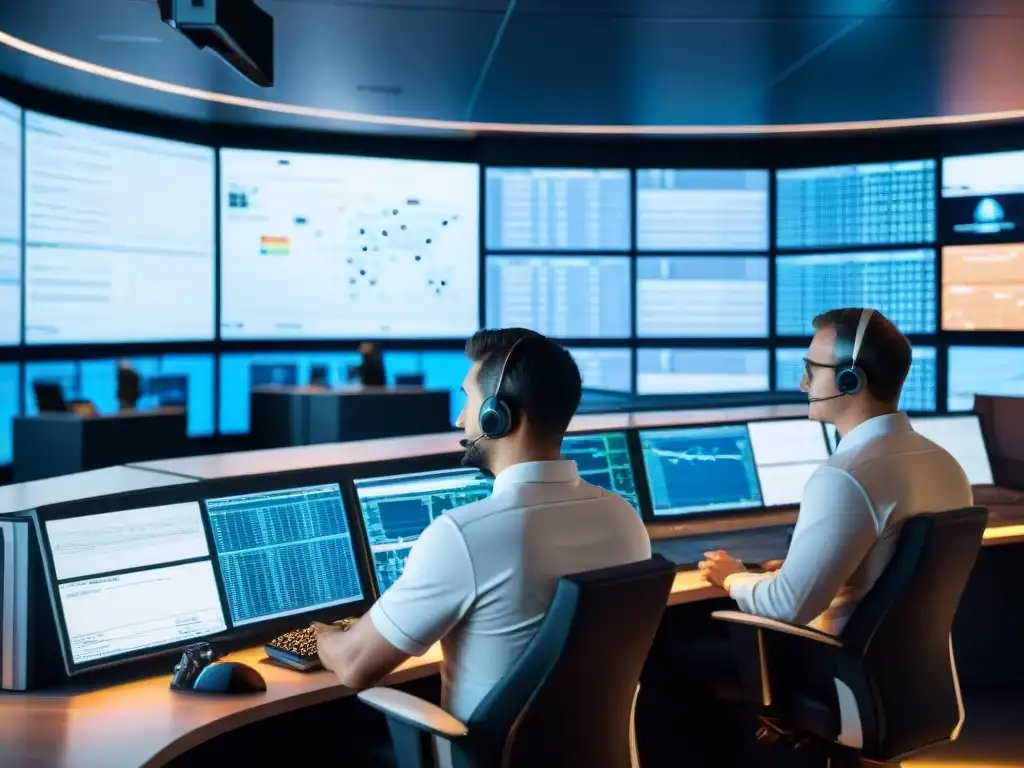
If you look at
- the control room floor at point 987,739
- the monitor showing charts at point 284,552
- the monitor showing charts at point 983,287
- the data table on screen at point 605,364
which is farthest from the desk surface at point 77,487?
the monitor showing charts at point 983,287

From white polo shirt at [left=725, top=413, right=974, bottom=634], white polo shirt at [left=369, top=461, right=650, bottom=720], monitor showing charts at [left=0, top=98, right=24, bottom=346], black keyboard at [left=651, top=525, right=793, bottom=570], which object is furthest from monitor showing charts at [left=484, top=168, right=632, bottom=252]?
white polo shirt at [left=369, top=461, right=650, bottom=720]

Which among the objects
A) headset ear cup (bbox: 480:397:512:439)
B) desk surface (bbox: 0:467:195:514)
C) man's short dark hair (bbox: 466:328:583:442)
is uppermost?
man's short dark hair (bbox: 466:328:583:442)

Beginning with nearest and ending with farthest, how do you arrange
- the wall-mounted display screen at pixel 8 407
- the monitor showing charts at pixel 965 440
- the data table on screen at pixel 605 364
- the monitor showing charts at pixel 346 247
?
the monitor showing charts at pixel 965 440 → the wall-mounted display screen at pixel 8 407 → the monitor showing charts at pixel 346 247 → the data table on screen at pixel 605 364

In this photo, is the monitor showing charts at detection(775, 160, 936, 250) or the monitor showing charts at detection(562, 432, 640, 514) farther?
the monitor showing charts at detection(775, 160, 936, 250)

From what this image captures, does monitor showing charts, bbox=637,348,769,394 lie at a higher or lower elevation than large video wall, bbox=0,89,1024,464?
lower

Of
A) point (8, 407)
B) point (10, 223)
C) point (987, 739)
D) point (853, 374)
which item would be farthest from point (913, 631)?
point (8, 407)

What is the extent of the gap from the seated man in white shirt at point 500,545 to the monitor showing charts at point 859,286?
610 centimetres

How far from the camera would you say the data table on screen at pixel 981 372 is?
704cm

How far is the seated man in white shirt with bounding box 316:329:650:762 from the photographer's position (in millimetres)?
1573

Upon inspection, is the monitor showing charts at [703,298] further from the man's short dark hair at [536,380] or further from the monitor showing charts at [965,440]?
the man's short dark hair at [536,380]

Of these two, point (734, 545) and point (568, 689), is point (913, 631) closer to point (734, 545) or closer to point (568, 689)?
point (734, 545)

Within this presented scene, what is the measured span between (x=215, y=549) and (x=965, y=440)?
2.67 m

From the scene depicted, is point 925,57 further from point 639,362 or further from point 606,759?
point 606,759

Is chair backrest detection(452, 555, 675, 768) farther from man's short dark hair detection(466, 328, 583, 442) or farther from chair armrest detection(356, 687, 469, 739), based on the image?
man's short dark hair detection(466, 328, 583, 442)
